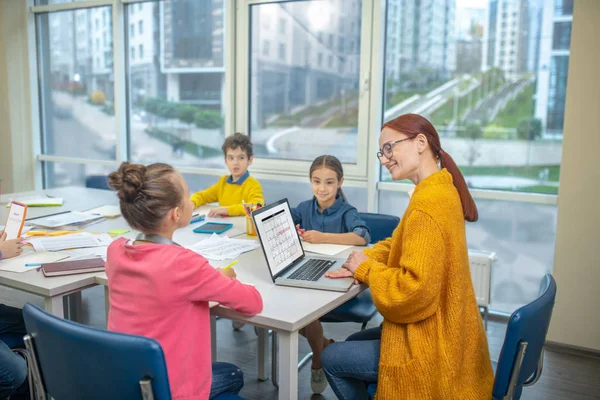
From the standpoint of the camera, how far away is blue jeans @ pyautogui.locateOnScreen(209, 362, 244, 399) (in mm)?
1737

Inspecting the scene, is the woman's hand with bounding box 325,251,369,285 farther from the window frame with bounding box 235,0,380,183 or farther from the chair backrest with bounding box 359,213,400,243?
the window frame with bounding box 235,0,380,183

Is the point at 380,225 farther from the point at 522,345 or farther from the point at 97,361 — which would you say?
the point at 97,361

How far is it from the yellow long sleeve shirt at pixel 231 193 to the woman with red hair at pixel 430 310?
1789 mm

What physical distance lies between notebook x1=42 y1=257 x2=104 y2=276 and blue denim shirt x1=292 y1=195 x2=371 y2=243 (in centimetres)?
110

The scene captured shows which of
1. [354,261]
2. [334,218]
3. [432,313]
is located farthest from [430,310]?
[334,218]

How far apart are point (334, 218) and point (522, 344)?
1381 millimetres

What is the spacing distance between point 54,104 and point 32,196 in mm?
2159

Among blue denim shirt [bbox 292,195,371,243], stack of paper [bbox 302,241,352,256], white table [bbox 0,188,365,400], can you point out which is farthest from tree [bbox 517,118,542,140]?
white table [bbox 0,188,365,400]

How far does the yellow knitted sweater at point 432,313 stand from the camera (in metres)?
1.69

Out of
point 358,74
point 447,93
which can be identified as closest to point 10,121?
Result: point 358,74

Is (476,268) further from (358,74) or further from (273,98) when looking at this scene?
(273,98)

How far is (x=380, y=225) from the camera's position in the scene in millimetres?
2994

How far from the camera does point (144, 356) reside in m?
1.24

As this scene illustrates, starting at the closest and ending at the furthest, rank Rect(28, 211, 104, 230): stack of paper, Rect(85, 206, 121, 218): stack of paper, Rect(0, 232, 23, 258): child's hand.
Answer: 1. Rect(0, 232, 23, 258): child's hand
2. Rect(28, 211, 104, 230): stack of paper
3. Rect(85, 206, 121, 218): stack of paper
